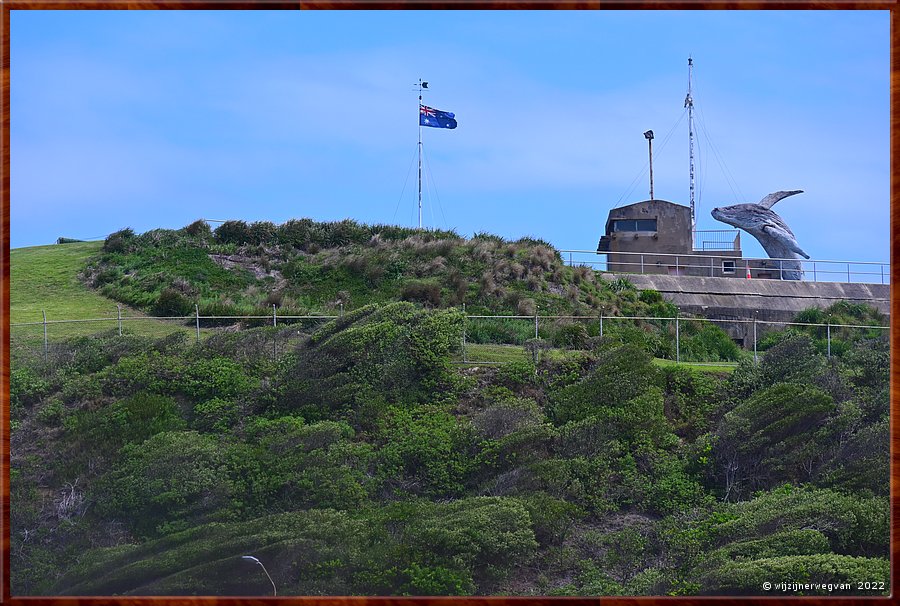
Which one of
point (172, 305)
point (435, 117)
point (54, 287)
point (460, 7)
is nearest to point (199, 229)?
point (54, 287)

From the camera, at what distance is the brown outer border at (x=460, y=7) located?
25.2ft

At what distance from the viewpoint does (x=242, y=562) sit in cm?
1255

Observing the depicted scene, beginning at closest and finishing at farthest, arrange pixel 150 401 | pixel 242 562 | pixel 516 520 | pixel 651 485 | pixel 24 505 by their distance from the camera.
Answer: pixel 242 562 < pixel 516 520 < pixel 24 505 < pixel 651 485 < pixel 150 401

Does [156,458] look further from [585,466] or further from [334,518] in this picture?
[585,466]

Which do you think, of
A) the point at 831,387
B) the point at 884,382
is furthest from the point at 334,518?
the point at 884,382

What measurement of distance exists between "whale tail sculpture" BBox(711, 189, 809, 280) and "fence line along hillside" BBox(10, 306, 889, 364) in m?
7.57

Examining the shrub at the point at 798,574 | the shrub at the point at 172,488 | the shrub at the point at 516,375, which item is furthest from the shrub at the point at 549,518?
the shrub at the point at 172,488

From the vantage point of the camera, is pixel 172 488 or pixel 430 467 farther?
pixel 430 467

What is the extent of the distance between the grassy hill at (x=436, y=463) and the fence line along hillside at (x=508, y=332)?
3.9 inches

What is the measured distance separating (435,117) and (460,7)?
1922cm

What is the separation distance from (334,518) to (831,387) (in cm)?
875

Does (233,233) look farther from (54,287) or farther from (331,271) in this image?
(54,287)

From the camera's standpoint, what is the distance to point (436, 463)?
15.2 m

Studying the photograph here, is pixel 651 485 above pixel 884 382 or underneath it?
underneath
